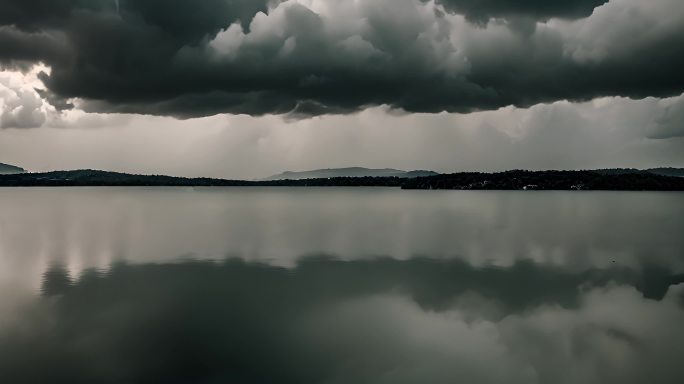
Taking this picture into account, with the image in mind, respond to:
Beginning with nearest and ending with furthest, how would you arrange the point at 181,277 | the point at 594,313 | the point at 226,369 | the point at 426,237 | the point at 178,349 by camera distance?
the point at 226,369, the point at 178,349, the point at 594,313, the point at 181,277, the point at 426,237

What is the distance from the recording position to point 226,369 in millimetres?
16656

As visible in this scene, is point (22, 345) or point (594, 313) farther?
point (594, 313)

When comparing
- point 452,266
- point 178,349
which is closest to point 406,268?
point 452,266

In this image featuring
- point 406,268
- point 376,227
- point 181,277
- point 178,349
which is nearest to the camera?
point 178,349

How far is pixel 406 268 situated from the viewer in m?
38.4

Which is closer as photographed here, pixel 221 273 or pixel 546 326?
pixel 546 326

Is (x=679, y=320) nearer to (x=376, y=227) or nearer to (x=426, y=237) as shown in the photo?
(x=426, y=237)

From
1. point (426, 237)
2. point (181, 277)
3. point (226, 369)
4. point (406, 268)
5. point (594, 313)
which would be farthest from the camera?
point (426, 237)

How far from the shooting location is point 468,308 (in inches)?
997

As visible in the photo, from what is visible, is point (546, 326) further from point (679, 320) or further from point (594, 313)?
point (679, 320)

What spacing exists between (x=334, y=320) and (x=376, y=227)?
54473 millimetres

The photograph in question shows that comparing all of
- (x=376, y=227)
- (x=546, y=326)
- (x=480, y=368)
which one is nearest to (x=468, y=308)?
(x=546, y=326)

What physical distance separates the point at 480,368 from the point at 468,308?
26.3 feet

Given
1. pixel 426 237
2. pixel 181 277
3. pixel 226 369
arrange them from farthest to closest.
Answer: pixel 426 237 → pixel 181 277 → pixel 226 369
